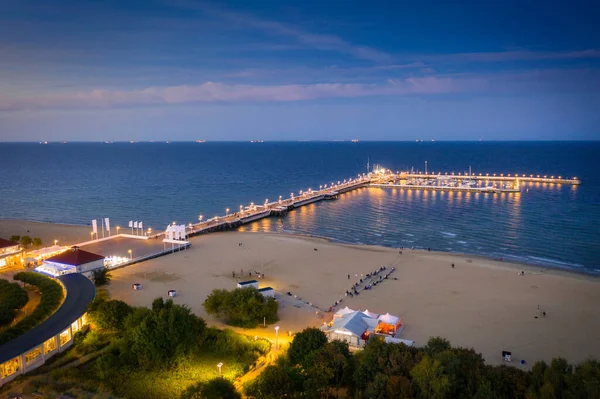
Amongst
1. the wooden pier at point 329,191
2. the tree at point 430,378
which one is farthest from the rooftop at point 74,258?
the tree at point 430,378

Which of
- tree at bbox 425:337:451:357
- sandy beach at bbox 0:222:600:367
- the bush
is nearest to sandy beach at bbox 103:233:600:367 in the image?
sandy beach at bbox 0:222:600:367

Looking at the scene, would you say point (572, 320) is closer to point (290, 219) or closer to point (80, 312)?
point (80, 312)

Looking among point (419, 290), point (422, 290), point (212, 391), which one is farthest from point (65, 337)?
point (422, 290)

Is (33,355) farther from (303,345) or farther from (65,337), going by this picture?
(303,345)

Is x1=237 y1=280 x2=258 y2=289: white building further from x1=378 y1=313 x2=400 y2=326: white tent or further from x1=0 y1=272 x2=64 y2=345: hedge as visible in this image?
x1=0 y1=272 x2=64 y2=345: hedge

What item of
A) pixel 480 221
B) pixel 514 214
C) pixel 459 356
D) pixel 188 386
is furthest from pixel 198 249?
pixel 514 214
